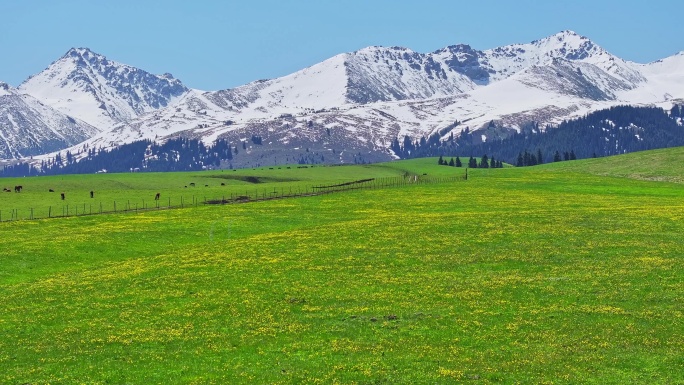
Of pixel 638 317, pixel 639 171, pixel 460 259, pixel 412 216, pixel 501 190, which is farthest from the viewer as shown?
pixel 639 171

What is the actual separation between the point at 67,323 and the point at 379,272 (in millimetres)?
24160

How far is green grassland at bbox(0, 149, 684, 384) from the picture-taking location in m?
38.5

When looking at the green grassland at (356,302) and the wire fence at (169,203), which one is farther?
the wire fence at (169,203)

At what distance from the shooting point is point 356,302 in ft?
170

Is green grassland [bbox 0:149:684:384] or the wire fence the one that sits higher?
the wire fence

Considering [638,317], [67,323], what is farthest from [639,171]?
[67,323]

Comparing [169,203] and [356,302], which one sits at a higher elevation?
[169,203]

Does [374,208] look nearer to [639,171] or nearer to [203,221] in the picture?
[203,221]

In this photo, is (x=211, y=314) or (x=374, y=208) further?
(x=374, y=208)

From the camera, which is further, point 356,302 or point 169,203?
point 169,203

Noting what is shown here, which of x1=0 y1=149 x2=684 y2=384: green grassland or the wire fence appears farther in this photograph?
the wire fence

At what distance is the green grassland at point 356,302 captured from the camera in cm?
3853

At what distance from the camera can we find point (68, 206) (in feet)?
426

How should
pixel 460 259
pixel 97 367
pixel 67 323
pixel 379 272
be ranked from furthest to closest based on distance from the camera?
pixel 460 259 < pixel 379 272 < pixel 67 323 < pixel 97 367
